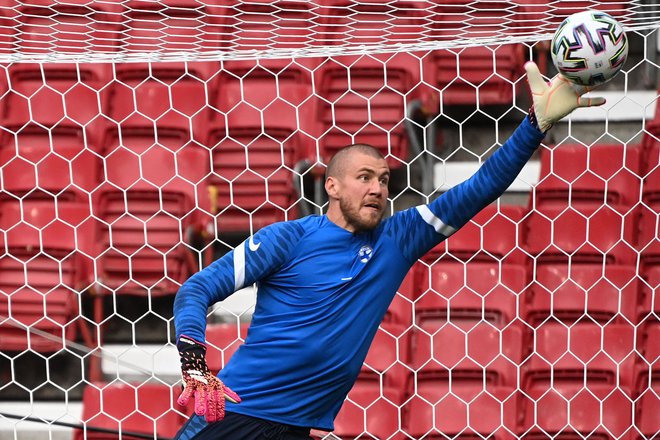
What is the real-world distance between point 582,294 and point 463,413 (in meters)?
0.72

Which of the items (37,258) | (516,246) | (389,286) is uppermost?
(389,286)

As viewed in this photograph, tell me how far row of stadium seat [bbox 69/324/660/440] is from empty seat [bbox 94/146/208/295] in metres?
0.47

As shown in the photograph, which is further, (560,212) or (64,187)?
(64,187)

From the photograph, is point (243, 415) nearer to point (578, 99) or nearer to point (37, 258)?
point (578, 99)

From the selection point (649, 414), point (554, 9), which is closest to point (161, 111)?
point (554, 9)

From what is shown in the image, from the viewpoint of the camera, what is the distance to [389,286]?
2.99 meters

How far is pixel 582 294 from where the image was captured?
434cm

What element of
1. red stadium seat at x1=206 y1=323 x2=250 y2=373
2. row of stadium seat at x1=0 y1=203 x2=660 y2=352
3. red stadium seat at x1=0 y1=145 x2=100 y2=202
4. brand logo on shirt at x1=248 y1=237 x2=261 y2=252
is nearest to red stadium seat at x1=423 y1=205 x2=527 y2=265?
row of stadium seat at x1=0 y1=203 x2=660 y2=352

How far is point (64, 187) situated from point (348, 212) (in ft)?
7.22

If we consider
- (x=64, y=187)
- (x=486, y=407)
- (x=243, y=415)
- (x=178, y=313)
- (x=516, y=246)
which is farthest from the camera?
(x=64, y=187)

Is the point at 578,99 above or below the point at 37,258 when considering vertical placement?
above

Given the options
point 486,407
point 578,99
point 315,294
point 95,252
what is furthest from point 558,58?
point 95,252

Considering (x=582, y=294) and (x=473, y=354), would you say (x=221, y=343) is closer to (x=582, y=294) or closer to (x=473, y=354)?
(x=473, y=354)

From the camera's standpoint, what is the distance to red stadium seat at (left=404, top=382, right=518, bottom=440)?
3967mm
